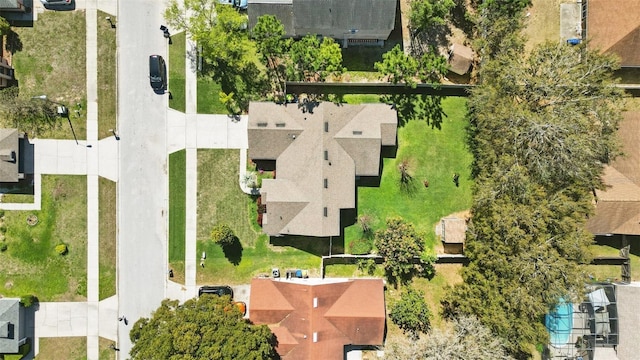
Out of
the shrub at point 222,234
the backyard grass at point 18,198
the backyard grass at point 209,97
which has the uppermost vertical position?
the backyard grass at point 209,97

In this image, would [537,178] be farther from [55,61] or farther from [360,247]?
[55,61]

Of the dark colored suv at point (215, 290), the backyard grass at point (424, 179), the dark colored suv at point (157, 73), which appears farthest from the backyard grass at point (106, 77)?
the backyard grass at point (424, 179)

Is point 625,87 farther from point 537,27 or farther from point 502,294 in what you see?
point 502,294

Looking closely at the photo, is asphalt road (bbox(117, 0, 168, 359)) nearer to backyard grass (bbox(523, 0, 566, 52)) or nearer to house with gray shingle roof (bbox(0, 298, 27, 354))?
house with gray shingle roof (bbox(0, 298, 27, 354))

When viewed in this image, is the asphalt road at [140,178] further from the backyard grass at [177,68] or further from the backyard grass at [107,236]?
the backyard grass at [177,68]

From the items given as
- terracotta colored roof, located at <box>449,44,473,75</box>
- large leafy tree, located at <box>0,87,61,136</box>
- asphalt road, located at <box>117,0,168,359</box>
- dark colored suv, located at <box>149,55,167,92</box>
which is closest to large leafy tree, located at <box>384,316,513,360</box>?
terracotta colored roof, located at <box>449,44,473,75</box>
